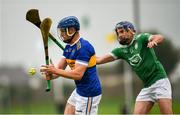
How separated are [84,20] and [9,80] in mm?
18824

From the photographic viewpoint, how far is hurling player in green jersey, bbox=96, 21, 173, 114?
14703 millimetres

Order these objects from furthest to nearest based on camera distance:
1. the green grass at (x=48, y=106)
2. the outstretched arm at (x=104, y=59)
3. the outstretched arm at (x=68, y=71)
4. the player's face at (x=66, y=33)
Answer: the green grass at (x=48, y=106), the outstretched arm at (x=104, y=59), the player's face at (x=66, y=33), the outstretched arm at (x=68, y=71)

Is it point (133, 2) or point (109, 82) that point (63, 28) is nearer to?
point (133, 2)

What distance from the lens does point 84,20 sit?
36.1 m

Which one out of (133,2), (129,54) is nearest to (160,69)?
(129,54)

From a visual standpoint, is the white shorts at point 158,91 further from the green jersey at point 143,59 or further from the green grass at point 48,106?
the green grass at point 48,106

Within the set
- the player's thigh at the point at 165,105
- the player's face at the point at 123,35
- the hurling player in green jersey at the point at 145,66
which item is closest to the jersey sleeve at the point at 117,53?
the hurling player in green jersey at the point at 145,66

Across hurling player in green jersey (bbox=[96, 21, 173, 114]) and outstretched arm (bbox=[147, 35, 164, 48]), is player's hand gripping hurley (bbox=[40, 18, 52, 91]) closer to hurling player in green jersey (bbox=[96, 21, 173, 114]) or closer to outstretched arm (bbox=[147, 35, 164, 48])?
hurling player in green jersey (bbox=[96, 21, 173, 114])

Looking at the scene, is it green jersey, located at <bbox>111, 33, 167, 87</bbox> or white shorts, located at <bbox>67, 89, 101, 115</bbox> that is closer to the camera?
white shorts, located at <bbox>67, 89, 101, 115</bbox>

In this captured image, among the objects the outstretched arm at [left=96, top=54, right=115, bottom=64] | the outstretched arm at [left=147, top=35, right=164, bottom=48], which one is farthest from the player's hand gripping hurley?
the outstretched arm at [left=96, top=54, right=115, bottom=64]

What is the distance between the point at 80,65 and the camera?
1343cm

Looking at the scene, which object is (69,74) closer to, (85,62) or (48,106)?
(85,62)

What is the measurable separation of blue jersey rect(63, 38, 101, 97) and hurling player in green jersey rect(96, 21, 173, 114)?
3.89ft

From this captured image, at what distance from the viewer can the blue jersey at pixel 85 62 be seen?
13508mm
